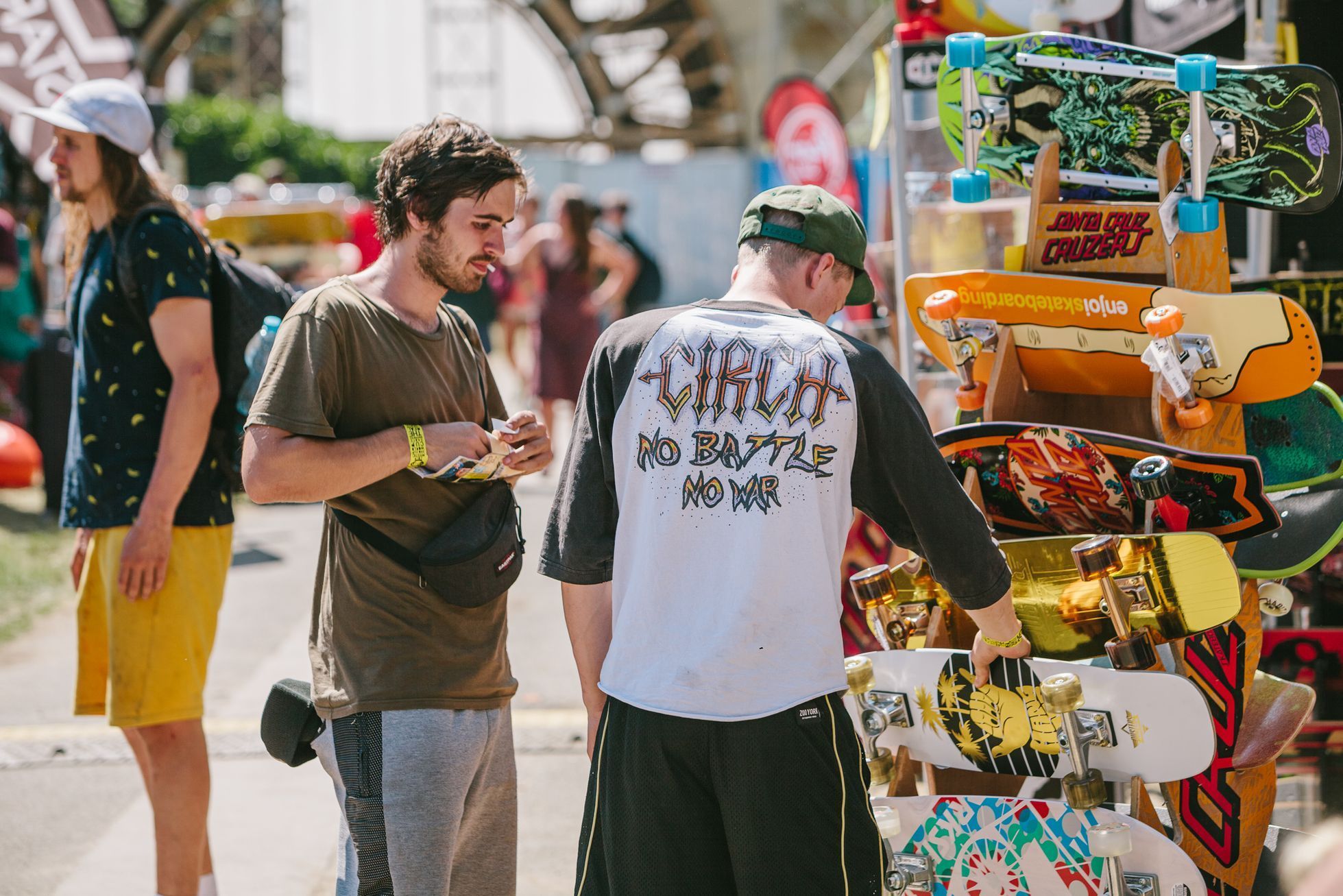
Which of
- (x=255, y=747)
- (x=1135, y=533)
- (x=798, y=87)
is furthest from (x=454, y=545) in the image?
(x=798, y=87)

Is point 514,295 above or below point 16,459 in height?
above

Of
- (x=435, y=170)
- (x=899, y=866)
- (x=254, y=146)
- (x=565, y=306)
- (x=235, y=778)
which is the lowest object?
(x=235, y=778)

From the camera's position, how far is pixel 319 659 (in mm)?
2588

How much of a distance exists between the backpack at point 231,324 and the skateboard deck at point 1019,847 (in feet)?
5.67

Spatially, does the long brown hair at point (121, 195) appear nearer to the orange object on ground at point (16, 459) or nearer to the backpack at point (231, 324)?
the backpack at point (231, 324)

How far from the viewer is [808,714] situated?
6.84 feet

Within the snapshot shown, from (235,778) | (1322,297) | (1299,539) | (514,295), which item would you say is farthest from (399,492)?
(514,295)

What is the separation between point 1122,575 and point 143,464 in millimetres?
2133

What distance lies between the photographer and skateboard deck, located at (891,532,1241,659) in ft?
7.93

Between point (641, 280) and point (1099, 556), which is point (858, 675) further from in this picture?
point (641, 280)

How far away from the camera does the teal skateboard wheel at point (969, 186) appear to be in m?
2.88

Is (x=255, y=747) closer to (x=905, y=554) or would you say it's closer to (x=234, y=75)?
(x=905, y=554)

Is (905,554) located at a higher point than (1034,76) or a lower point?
lower

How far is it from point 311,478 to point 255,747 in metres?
2.77
